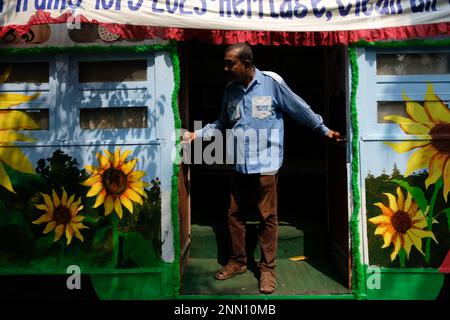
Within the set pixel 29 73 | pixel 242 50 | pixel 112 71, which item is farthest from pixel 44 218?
pixel 242 50

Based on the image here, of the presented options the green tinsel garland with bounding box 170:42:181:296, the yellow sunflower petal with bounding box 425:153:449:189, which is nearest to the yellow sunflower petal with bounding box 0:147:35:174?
the green tinsel garland with bounding box 170:42:181:296

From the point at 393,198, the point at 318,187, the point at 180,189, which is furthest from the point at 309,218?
the point at 180,189

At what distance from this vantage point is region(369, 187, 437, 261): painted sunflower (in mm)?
2926

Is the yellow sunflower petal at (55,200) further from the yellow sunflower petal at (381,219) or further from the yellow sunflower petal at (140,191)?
the yellow sunflower petal at (381,219)

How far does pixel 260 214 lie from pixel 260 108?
91 centimetres

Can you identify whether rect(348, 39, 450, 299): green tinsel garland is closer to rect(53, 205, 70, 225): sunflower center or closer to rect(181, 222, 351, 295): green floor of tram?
rect(181, 222, 351, 295): green floor of tram

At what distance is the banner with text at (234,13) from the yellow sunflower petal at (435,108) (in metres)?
0.58

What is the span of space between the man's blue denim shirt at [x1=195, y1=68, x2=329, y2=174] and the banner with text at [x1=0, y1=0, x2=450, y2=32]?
49 centimetres

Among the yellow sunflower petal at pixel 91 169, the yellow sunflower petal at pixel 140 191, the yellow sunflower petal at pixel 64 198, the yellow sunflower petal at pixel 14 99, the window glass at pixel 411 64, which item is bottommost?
the yellow sunflower petal at pixel 64 198

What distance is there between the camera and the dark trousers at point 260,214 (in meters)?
3.11

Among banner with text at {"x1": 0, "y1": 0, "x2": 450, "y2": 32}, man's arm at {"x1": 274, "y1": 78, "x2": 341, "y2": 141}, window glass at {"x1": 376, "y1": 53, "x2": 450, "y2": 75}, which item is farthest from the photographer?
man's arm at {"x1": 274, "y1": 78, "x2": 341, "y2": 141}

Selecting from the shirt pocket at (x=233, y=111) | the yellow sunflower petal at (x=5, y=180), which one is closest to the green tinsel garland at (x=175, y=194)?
the shirt pocket at (x=233, y=111)

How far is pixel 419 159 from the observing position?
2920 mm

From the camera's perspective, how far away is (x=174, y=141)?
2.97 m
